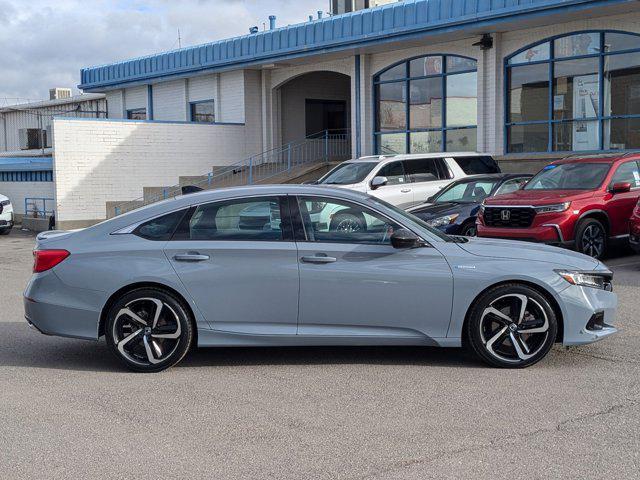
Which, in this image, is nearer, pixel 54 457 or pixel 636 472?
pixel 636 472

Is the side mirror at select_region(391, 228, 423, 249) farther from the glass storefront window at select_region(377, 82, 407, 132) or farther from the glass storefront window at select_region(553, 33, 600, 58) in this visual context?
the glass storefront window at select_region(377, 82, 407, 132)

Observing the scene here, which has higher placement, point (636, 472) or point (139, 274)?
point (139, 274)

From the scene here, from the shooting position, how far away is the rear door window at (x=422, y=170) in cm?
1698

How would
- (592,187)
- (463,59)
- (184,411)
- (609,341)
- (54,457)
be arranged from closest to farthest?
(54,457) → (184,411) → (609,341) → (592,187) → (463,59)

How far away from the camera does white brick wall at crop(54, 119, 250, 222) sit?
2389 centimetres

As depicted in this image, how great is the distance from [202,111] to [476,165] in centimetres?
1449

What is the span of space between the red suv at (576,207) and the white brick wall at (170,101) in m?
18.6

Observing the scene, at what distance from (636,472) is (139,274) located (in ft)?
13.1

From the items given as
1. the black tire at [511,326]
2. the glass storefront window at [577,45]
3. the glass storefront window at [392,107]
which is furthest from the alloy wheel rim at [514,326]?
the glass storefront window at [392,107]

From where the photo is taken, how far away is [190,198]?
22.9 feet

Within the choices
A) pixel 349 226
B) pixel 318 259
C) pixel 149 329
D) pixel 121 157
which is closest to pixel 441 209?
pixel 349 226

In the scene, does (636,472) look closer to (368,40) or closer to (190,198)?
(190,198)

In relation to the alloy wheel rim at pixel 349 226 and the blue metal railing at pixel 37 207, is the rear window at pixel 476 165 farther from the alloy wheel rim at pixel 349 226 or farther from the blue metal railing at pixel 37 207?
the blue metal railing at pixel 37 207

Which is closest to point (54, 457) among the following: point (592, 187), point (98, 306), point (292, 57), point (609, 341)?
point (98, 306)
